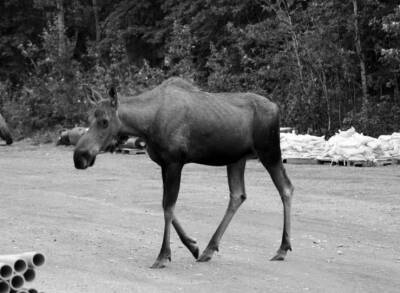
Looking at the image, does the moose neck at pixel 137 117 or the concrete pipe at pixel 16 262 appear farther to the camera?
the moose neck at pixel 137 117

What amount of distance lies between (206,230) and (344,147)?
10.3 meters

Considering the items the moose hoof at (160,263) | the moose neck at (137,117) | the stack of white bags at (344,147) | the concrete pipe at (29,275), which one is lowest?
the stack of white bags at (344,147)

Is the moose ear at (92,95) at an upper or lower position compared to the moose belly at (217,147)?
upper

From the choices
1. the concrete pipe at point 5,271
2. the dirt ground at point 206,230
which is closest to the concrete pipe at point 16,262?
the concrete pipe at point 5,271

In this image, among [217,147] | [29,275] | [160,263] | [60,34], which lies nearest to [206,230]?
[217,147]

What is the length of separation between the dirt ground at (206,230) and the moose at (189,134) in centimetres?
58

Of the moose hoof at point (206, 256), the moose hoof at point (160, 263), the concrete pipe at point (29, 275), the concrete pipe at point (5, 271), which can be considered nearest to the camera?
the concrete pipe at point (5, 271)

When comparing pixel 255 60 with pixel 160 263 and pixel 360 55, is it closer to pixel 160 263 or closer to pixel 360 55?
pixel 360 55

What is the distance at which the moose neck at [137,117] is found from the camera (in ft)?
33.6

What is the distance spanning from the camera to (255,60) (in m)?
30.8

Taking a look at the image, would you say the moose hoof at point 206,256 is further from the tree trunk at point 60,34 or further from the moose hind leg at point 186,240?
the tree trunk at point 60,34

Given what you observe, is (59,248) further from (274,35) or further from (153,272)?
(274,35)

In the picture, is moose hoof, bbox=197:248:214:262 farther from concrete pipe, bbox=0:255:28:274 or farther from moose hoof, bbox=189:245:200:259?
concrete pipe, bbox=0:255:28:274

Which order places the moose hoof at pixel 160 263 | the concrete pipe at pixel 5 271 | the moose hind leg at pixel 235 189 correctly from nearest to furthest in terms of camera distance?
the concrete pipe at pixel 5 271 → the moose hoof at pixel 160 263 → the moose hind leg at pixel 235 189
